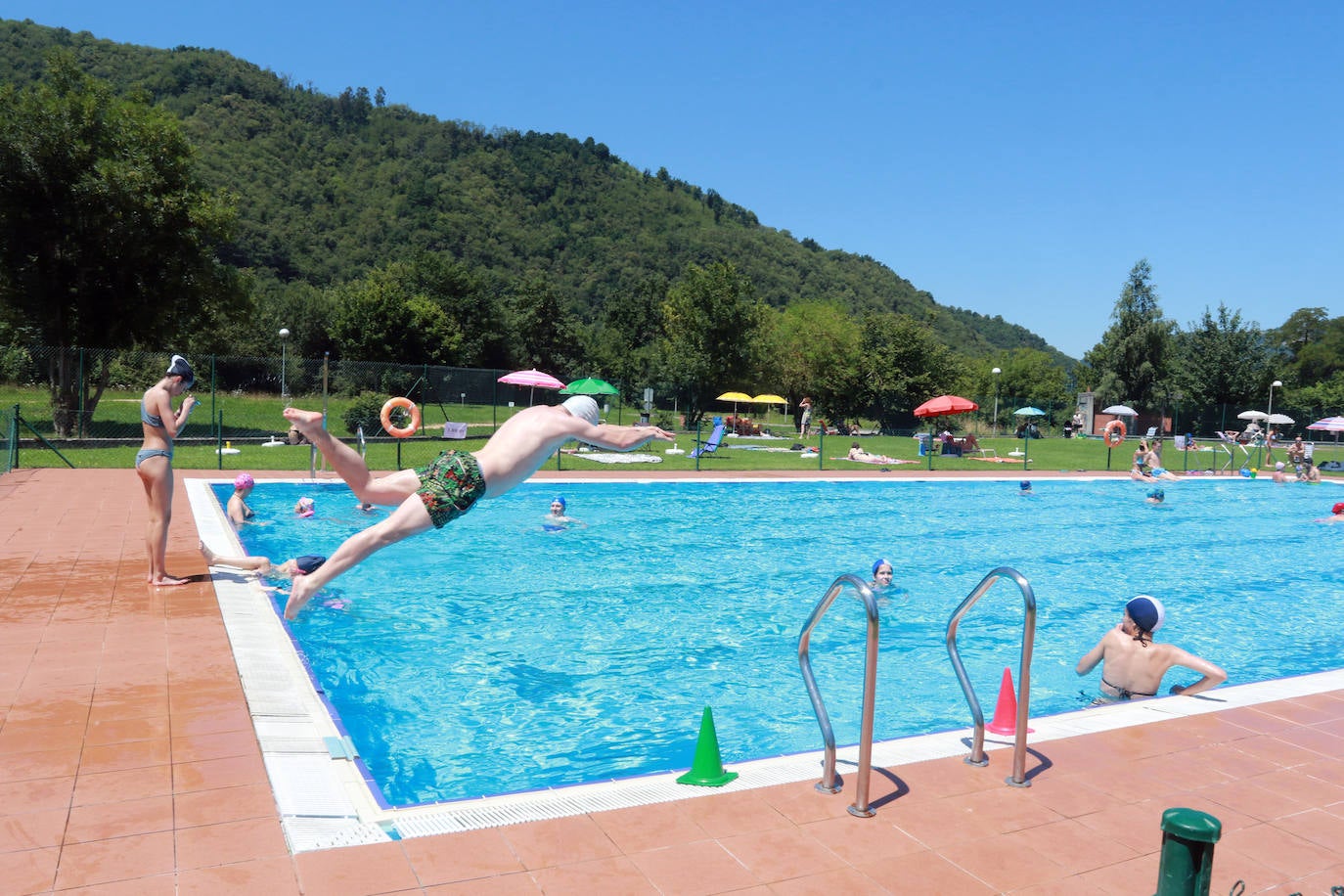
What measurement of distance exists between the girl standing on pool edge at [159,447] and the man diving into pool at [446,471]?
291 centimetres

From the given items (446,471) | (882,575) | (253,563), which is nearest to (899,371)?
(882,575)

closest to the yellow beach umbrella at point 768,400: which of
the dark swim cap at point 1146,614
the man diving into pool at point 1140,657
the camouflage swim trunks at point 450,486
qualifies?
the man diving into pool at point 1140,657

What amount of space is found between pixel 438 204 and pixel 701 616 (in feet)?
318

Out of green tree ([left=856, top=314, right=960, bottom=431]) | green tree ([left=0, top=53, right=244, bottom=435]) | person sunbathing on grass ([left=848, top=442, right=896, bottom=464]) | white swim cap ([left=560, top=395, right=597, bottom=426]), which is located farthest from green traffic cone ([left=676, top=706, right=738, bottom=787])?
green tree ([left=856, top=314, right=960, bottom=431])

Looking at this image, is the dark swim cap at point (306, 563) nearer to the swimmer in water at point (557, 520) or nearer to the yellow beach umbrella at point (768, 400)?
the swimmer in water at point (557, 520)

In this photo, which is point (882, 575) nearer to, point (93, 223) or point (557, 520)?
point (557, 520)

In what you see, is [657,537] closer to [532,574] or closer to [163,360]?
[532,574]

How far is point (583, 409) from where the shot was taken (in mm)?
5156

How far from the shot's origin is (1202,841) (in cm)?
238

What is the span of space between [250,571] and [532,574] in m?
3.43

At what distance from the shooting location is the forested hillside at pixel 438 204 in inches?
3164

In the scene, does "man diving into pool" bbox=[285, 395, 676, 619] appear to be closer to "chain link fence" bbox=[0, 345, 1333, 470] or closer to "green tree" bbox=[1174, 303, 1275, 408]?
"chain link fence" bbox=[0, 345, 1333, 470]

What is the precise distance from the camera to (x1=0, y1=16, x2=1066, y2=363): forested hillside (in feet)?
264

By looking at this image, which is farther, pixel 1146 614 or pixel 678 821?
pixel 1146 614
